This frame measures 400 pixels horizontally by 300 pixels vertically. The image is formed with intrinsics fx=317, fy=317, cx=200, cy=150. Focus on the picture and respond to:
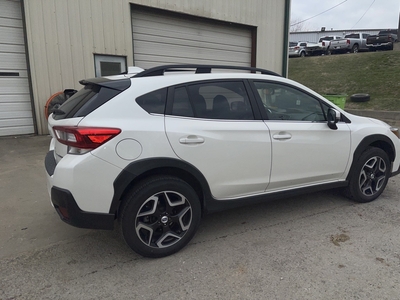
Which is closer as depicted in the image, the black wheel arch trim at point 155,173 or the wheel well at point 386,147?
the black wheel arch trim at point 155,173

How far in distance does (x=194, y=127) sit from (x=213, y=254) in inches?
46.2

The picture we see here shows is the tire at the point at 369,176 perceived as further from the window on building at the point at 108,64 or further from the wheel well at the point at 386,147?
the window on building at the point at 108,64

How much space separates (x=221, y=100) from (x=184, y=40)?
688 cm

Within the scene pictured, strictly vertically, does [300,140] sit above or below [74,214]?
above

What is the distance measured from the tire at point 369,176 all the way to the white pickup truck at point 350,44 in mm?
25527

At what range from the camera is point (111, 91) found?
106 inches

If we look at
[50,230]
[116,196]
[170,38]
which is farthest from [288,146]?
[170,38]

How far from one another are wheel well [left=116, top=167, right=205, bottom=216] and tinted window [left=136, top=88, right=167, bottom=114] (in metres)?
0.52

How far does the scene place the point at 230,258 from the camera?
111 inches

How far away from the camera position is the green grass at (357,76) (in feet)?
45.4

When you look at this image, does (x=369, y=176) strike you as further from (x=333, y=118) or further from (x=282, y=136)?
(x=282, y=136)

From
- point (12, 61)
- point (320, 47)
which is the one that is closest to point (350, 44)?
point (320, 47)

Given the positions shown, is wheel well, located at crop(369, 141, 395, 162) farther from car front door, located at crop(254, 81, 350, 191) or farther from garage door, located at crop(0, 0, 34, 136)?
garage door, located at crop(0, 0, 34, 136)

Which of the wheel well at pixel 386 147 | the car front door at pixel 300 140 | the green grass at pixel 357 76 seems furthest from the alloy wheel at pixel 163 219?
the green grass at pixel 357 76
